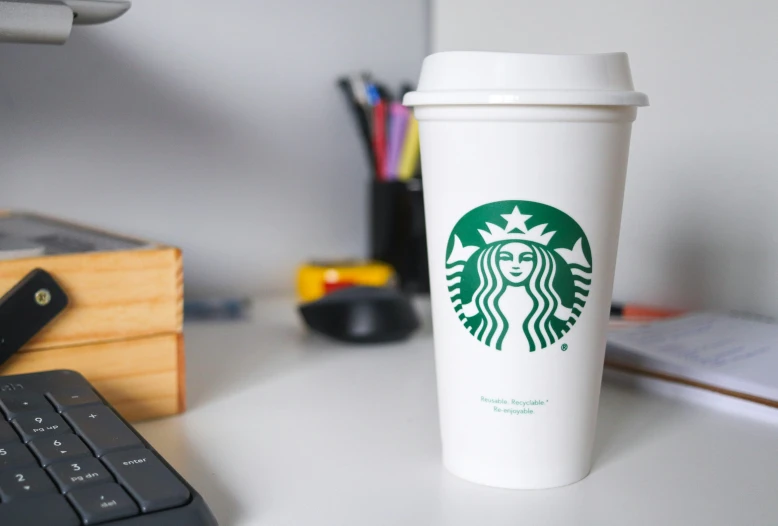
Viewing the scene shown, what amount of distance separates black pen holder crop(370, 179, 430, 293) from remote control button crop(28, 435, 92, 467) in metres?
0.55

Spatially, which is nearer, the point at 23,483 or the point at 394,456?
the point at 23,483

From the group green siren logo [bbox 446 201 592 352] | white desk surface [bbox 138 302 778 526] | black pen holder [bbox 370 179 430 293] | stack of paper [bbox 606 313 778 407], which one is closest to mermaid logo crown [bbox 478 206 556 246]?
green siren logo [bbox 446 201 592 352]

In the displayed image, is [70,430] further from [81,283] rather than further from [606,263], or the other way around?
[606,263]

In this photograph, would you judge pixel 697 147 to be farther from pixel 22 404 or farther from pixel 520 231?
pixel 22 404

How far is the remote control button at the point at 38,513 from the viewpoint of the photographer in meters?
0.31

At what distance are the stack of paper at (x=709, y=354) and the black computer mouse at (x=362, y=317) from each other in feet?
0.63

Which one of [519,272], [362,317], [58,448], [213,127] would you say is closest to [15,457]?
[58,448]

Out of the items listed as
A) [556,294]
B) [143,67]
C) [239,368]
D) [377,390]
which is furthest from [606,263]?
[143,67]

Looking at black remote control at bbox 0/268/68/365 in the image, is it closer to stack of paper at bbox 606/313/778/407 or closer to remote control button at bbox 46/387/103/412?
remote control button at bbox 46/387/103/412

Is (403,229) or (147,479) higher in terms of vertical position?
(147,479)

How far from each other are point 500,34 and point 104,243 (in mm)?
522

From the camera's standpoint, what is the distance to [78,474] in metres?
0.35

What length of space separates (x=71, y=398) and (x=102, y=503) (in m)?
0.13

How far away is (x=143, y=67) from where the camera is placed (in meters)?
0.81
